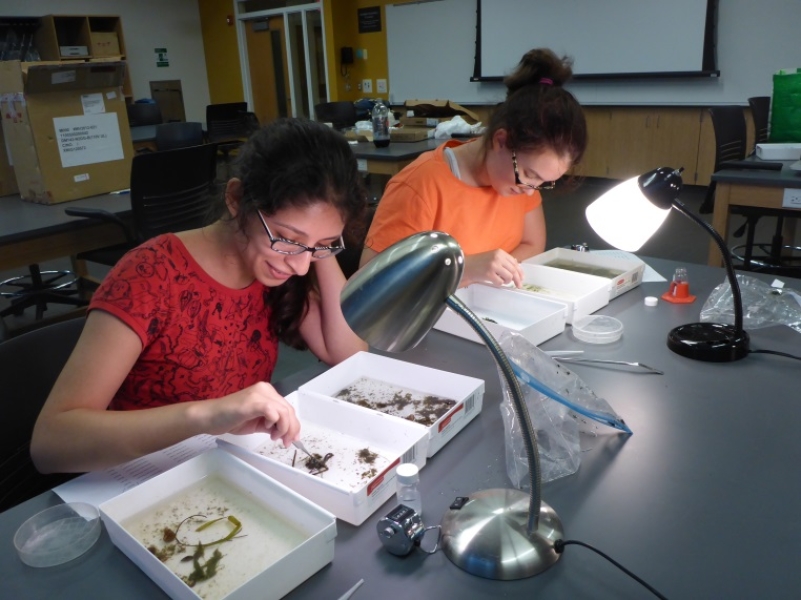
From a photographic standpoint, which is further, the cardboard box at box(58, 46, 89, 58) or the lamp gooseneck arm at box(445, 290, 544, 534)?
the cardboard box at box(58, 46, 89, 58)

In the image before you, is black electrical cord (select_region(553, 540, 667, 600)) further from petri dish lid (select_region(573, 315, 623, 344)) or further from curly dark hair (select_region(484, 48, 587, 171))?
curly dark hair (select_region(484, 48, 587, 171))

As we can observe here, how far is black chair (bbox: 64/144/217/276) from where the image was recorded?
258 cm

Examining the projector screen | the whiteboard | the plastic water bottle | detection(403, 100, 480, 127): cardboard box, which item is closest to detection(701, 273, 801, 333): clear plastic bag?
the plastic water bottle

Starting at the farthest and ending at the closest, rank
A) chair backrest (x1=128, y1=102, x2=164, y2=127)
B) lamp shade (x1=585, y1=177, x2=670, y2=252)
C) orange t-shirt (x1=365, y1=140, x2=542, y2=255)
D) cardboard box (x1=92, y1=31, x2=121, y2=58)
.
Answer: cardboard box (x1=92, y1=31, x2=121, y2=58)
chair backrest (x1=128, y1=102, x2=164, y2=127)
orange t-shirt (x1=365, y1=140, x2=542, y2=255)
lamp shade (x1=585, y1=177, x2=670, y2=252)

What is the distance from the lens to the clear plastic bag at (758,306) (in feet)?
4.63

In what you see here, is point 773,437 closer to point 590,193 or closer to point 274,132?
point 274,132

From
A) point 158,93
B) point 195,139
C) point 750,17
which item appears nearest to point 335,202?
point 195,139

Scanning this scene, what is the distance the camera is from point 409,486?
0.83m

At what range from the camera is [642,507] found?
0.84m

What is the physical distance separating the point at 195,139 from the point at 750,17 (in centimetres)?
448

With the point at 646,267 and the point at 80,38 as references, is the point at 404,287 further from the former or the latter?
the point at 80,38

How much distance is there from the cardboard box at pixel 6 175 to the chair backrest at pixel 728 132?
11.7 feet

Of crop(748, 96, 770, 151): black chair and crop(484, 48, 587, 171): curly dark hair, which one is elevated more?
crop(484, 48, 587, 171): curly dark hair

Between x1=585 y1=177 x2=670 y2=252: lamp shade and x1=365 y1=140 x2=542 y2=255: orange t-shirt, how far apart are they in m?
0.52
